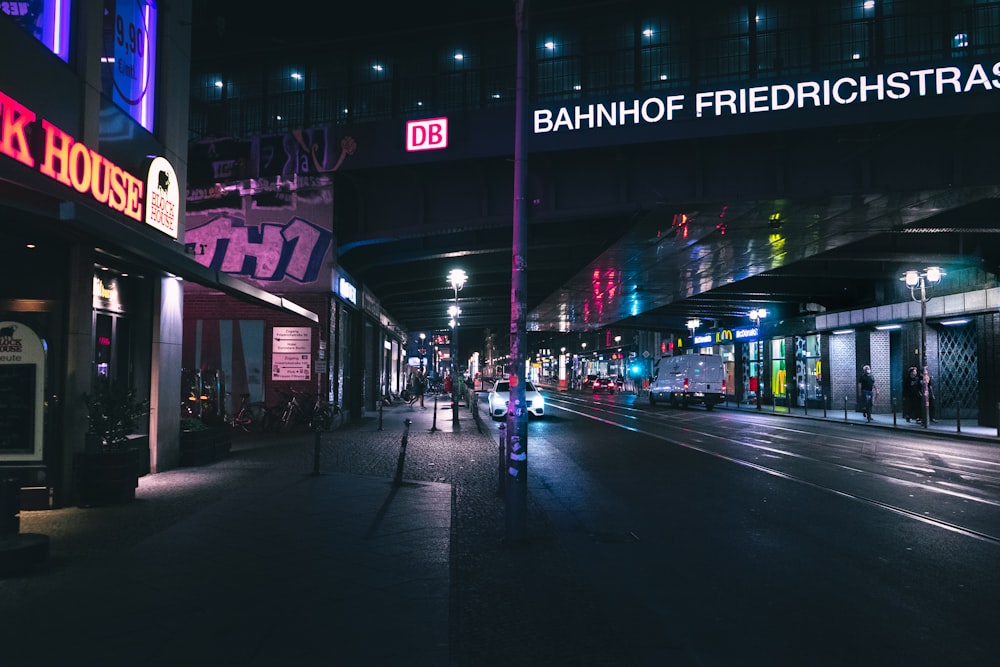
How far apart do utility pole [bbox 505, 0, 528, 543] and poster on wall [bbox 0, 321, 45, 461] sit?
6425 millimetres

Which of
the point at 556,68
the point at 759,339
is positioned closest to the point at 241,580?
the point at 556,68

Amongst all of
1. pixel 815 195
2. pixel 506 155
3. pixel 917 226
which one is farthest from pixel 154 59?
pixel 917 226

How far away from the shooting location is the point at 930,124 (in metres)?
17.6

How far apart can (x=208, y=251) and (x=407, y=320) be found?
39150mm

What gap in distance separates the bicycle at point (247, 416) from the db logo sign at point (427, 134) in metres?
9.64

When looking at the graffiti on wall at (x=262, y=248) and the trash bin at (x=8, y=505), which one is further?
the graffiti on wall at (x=262, y=248)

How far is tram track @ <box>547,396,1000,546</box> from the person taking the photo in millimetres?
10383

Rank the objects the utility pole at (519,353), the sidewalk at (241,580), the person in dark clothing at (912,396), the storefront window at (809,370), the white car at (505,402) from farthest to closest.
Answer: the storefront window at (809,370), the white car at (505,402), the person in dark clothing at (912,396), the utility pole at (519,353), the sidewalk at (241,580)

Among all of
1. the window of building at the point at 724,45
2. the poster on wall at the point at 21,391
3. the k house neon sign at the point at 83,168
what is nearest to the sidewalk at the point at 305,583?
the poster on wall at the point at 21,391

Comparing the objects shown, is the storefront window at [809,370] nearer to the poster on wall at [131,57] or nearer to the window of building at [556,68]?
the window of building at [556,68]

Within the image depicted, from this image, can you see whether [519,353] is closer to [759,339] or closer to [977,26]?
[977,26]

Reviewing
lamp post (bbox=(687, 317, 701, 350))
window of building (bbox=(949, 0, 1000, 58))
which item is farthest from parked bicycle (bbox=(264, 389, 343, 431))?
lamp post (bbox=(687, 317, 701, 350))

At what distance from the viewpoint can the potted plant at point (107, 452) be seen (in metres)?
9.78

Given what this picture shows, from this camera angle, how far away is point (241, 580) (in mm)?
6262
